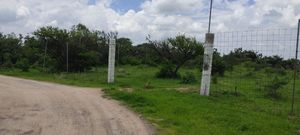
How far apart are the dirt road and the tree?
1335 cm

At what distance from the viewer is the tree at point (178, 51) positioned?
27750 millimetres

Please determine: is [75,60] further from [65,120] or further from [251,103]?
[65,120]

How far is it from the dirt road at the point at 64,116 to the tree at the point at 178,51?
13353 mm

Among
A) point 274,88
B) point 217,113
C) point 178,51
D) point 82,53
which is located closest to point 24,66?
point 82,53

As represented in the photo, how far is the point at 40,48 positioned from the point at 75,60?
355cm

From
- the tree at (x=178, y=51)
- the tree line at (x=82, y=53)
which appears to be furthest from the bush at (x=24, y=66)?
the tree at (x=178, y=51)

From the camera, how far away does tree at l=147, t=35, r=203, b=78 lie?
27750mm

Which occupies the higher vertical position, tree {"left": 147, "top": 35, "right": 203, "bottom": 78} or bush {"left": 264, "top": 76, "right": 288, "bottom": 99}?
tree {"left": 147, "top": 35, "right": 203, "bottom": 78}

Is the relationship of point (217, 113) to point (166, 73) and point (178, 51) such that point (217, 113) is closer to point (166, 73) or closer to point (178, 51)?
point (166, 73)

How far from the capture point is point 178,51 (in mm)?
28203

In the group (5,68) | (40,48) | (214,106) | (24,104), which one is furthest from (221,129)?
(5,68)

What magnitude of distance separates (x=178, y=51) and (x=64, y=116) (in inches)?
719

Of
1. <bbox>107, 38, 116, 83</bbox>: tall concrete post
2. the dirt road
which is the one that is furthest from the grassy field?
<bbox>107, 38, 116, 83</bbox>: tall concrete post

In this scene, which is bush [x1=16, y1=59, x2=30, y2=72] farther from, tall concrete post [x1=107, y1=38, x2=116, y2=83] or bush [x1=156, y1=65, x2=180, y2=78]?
tall concrete post [x1=107, y1=38, x2=116, y2=83]
